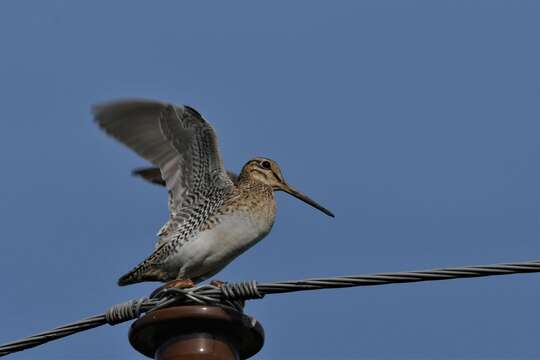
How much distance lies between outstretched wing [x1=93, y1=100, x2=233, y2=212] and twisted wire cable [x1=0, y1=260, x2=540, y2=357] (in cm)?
275

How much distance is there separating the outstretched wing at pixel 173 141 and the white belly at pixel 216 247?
0.48 m

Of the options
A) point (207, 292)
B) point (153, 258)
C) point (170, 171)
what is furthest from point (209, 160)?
point (207, 292)

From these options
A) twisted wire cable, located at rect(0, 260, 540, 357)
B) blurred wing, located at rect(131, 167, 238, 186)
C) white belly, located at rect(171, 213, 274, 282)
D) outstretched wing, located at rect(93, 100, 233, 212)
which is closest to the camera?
twisted wire cable, located at rect(0, 260, 540, 357)

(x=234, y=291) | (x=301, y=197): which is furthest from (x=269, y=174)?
(x=234, y=291)

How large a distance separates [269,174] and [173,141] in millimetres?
692

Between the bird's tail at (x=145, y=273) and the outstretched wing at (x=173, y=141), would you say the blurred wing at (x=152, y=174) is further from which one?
the bird's tail at (x=145, y=273)

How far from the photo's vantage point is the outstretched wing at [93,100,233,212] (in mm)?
6988

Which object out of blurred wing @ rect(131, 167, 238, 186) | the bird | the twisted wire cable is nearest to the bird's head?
the bird

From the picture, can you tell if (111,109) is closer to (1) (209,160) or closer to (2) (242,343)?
(1) (209,160)

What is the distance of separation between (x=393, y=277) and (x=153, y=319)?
2.89 feet

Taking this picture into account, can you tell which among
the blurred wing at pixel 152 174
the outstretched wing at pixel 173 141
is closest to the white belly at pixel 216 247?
the outstretched wing at pixel 173 141

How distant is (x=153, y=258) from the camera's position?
659 cm

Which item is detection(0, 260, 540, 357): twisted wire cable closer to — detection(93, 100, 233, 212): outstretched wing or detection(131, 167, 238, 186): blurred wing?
detection(93, 100, 233, 212): outstretched wing

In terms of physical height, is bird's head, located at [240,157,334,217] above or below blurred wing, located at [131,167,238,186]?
below
